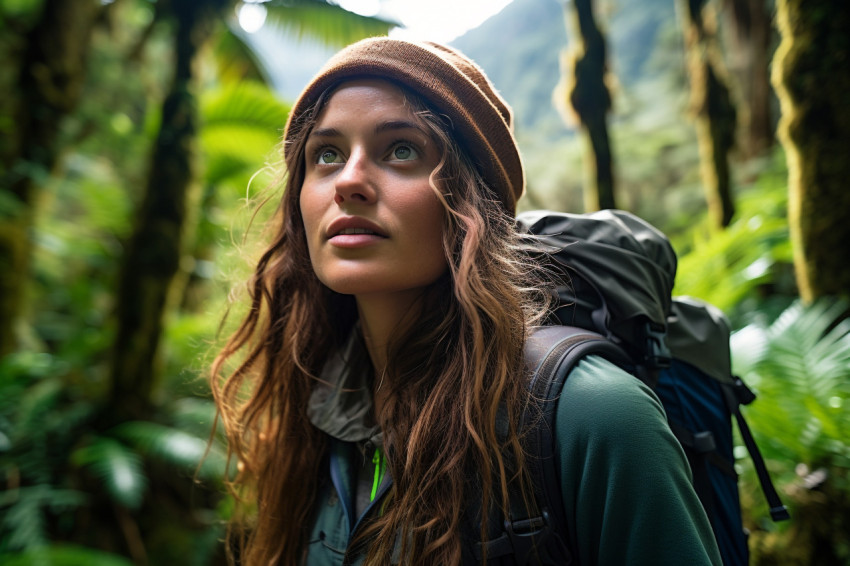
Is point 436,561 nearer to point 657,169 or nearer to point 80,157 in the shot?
point 80,157

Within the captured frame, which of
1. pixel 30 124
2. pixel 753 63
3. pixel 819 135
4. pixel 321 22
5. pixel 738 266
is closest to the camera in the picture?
pixel 819 135

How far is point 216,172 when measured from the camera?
6949 millimetres

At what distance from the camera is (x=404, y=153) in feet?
4.44

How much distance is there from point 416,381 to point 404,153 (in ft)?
1.90

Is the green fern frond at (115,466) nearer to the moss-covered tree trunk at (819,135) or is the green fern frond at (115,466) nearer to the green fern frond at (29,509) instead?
the green fern frond at (29,509)

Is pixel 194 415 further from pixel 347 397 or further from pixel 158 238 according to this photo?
pixel 347 397

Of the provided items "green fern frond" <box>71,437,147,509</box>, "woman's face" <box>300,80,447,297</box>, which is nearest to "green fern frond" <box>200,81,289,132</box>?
"green fern frond" <box>71,437,147,509</box>

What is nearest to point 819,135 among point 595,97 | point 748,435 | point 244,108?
point 595,97

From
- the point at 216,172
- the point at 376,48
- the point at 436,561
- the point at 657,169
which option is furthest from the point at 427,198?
the point at 657,169

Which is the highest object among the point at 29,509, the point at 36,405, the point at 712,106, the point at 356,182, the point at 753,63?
the point at 753,63

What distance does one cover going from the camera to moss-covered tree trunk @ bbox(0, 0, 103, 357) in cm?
427

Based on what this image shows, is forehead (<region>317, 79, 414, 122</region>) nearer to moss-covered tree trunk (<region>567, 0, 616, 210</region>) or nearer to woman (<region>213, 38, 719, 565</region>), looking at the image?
woman (<region>213, 38, 719, 565</region>)

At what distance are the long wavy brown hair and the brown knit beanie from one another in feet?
0.13

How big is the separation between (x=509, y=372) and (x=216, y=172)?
6.68 meters
